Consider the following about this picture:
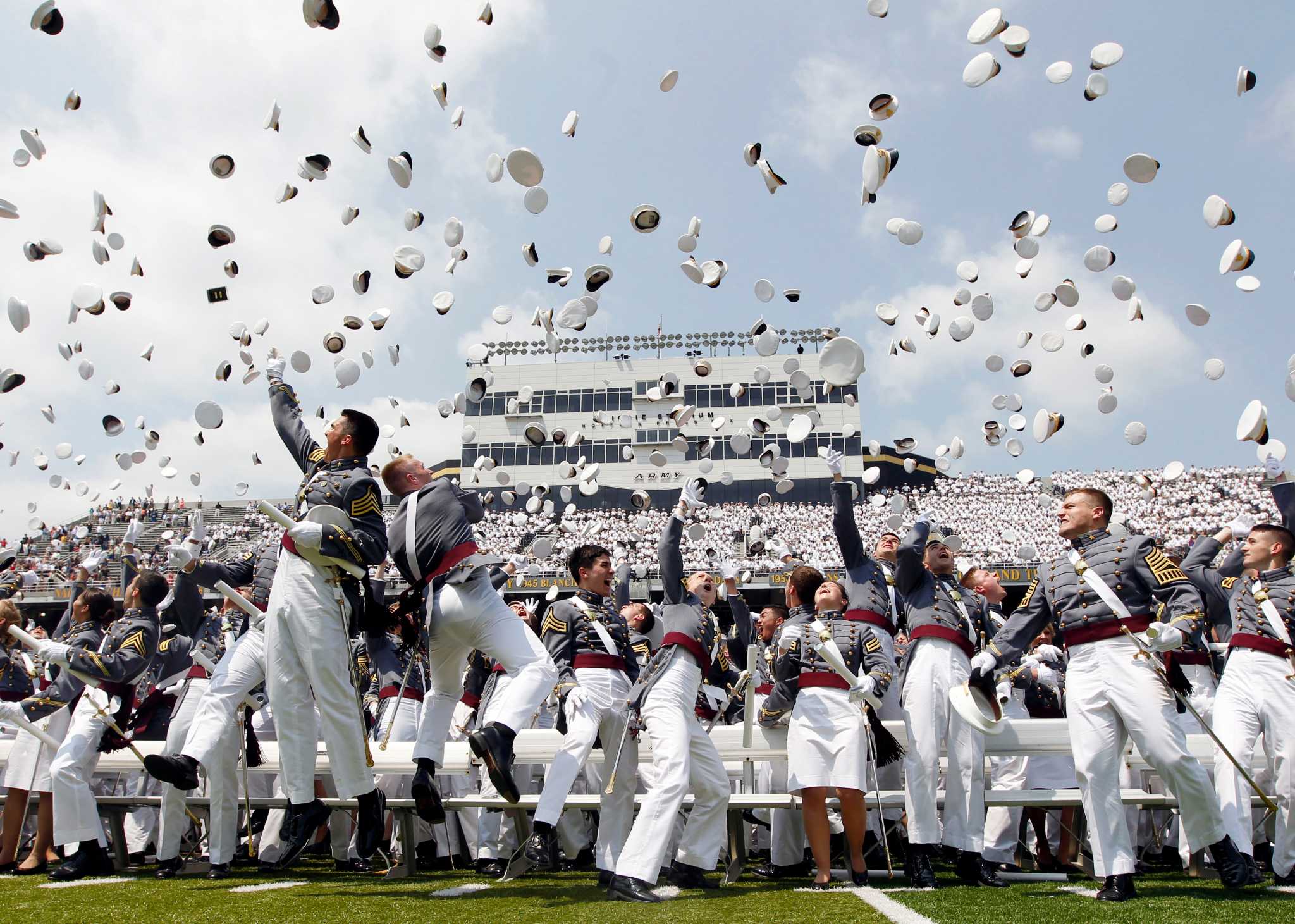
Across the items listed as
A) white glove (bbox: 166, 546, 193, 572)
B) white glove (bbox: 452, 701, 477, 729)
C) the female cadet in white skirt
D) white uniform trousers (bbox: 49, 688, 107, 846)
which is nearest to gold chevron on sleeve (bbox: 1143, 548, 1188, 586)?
the female cadet in white skirt

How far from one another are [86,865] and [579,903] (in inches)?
154

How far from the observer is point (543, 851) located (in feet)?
21.3

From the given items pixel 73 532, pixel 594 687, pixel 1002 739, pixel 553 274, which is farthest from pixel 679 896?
pixel 73 532

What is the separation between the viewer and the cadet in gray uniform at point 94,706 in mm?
6289

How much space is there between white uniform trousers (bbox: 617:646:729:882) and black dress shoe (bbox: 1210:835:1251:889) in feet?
8.67

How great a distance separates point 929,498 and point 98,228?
49153 mm

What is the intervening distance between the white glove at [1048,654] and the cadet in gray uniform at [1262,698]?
225 centimetres

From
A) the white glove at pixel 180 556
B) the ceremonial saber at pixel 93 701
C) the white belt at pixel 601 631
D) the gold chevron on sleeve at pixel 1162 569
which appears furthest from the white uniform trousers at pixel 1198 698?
the ceremonial saber at pixel 93 701

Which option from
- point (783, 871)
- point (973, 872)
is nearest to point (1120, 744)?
point (973, 872)

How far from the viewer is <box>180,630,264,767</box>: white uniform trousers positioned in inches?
231

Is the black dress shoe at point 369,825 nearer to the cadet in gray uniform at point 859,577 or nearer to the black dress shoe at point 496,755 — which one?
the black dress shoe at point 496,755

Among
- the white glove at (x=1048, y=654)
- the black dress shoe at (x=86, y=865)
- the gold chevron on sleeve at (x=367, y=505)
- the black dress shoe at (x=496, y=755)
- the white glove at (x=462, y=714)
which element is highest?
the gold chevron on sleeve at (x=367, y=505)

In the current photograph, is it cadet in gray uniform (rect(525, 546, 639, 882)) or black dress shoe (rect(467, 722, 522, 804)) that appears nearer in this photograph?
black dress shoe (rect(467, 722, 522, 804))

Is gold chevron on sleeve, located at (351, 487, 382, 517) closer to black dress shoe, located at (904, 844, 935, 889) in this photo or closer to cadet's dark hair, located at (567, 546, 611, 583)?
cadet's dark hair, located at (567, 546, 611, 583)
